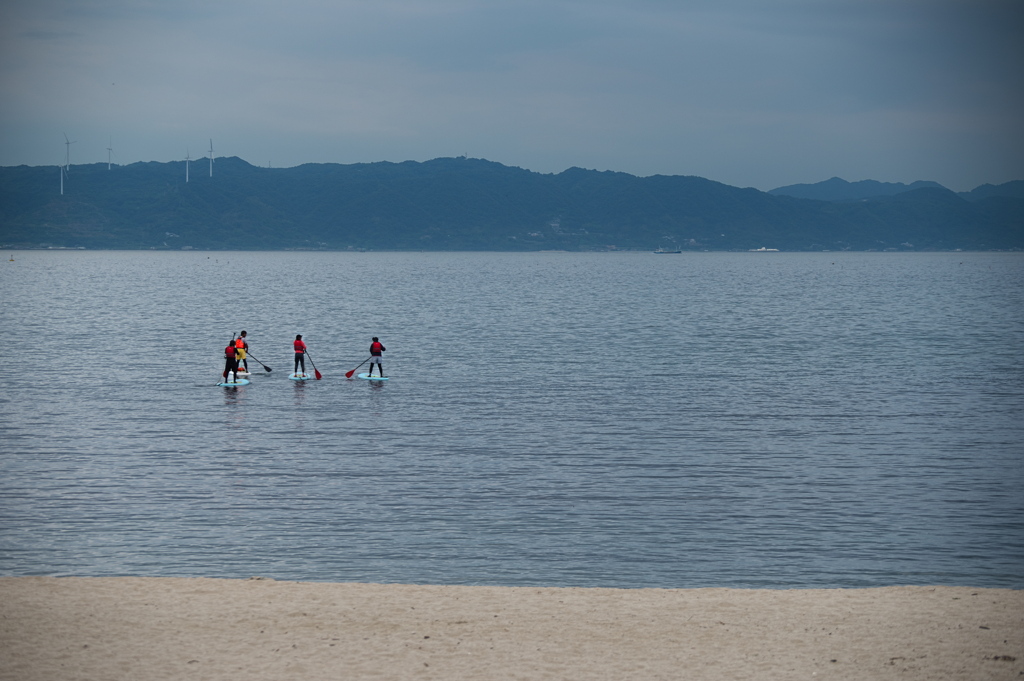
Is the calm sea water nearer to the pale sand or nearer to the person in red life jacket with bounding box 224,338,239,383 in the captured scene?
the person in red life jacket with bounding box 224,338,239,383

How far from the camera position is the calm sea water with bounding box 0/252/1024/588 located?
70.4 feet

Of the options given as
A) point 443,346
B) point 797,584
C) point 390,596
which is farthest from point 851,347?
point 390,596

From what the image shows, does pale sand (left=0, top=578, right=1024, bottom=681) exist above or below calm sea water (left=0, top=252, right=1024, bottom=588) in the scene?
above

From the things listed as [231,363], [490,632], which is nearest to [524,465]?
[490,632]

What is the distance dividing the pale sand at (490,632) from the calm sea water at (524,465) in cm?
252

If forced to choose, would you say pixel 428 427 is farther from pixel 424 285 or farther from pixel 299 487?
pixel 424 285

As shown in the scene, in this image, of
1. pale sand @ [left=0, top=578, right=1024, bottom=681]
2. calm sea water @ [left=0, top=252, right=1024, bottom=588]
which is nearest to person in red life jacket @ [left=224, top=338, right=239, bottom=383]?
calm sea water @ [left=0, top=252, right=1024, bottom=588]

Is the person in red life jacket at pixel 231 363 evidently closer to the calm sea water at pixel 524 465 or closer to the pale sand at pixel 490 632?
the calm sea water at pixel 524 465

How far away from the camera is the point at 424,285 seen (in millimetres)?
188125

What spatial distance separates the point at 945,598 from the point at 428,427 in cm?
2264

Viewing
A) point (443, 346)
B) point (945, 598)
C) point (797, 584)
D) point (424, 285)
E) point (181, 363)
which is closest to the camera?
point (945, 598)

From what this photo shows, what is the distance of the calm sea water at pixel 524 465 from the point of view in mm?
21453

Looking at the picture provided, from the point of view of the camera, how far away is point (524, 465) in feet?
101

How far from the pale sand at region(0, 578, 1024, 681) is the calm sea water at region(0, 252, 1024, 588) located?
2.52 metres
